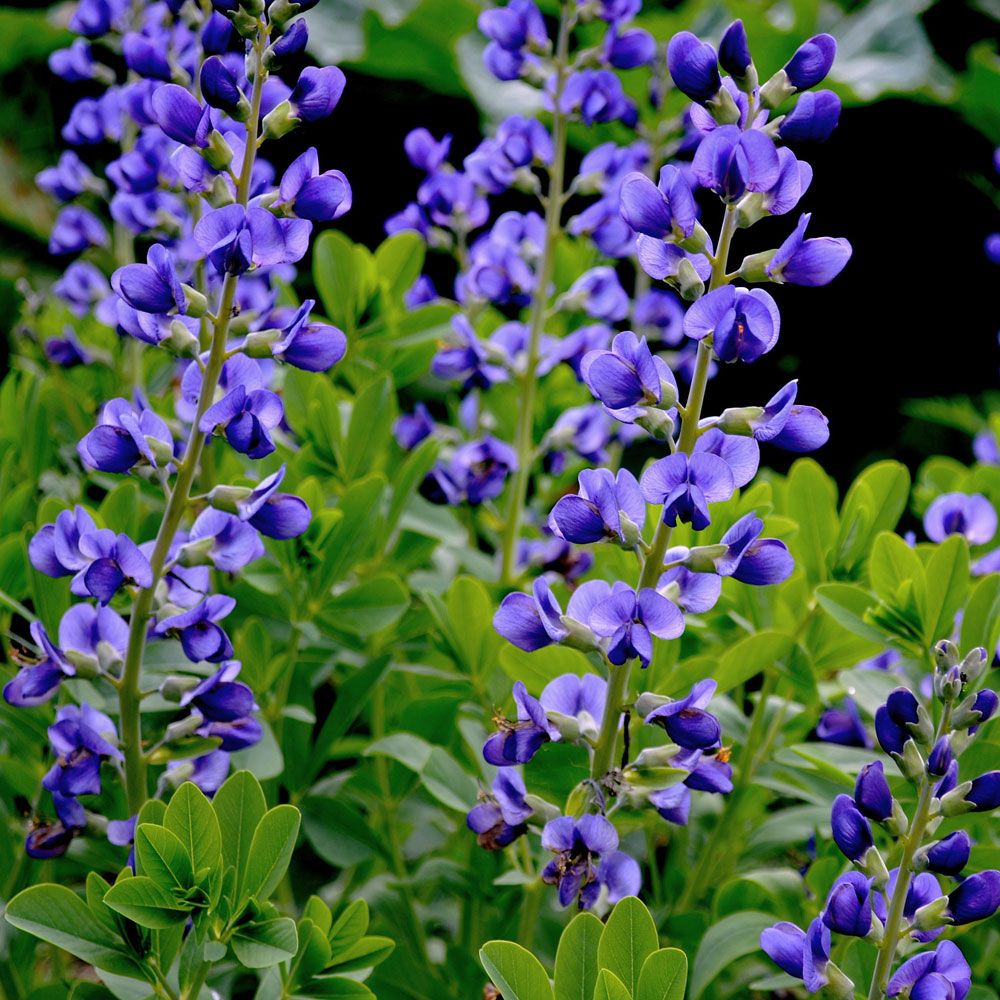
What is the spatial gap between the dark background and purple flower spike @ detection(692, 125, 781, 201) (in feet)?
9.05

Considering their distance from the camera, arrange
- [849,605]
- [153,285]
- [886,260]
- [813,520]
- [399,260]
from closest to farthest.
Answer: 1. [153,285]
2. [849,605]
3. [813,520]
4. [399,260]
5. [886,260]

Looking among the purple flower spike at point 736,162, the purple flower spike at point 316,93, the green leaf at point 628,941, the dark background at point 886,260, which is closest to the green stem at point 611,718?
the green leaf at point 628,941

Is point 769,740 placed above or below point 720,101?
below

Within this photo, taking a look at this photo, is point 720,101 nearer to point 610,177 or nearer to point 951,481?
point 610,177

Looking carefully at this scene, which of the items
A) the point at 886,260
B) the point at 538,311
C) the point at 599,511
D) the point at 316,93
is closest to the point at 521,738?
the point at 599,511

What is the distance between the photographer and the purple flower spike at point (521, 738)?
848 mm

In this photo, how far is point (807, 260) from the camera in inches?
32.4

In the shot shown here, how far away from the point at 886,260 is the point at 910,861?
120 inches

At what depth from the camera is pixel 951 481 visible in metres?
1.54

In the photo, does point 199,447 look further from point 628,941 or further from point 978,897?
point 978,897

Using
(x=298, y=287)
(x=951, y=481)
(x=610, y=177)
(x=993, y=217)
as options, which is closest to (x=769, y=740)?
(x=951, y=481)

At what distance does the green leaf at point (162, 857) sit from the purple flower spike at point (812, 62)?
26.0 inches

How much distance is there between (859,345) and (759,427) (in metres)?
2.92

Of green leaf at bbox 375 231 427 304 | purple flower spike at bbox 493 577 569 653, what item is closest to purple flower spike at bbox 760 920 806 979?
purple flower spike at bbox 493 577 569 653
